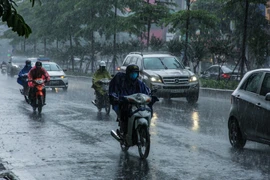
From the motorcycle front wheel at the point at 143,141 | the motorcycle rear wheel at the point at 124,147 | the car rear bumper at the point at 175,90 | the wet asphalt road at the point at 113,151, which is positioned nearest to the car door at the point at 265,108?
the wet asphalt road at the point at 113,151

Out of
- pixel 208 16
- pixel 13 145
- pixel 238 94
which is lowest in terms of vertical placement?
pixel 13 145

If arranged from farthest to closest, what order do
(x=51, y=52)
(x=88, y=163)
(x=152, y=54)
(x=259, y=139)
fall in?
(x=51, y=52), (x=152, y=54), (x=259, y=139), (x=88, y=163)

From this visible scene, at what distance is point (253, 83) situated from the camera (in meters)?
11.3

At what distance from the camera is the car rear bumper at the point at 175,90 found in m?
23.0

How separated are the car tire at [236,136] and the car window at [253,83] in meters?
0.66

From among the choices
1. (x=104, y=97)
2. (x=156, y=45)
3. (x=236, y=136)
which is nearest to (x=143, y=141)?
(x=236, y=136)

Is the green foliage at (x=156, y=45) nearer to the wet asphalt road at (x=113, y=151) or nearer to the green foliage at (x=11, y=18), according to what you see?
the wet asphalt road at (x=113, y=151)

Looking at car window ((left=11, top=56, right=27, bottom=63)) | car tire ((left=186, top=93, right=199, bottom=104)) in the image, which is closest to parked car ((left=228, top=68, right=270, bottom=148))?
car tire ((left=186, top=93, right=199, bottom=104))

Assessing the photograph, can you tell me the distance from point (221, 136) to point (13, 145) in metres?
4.38

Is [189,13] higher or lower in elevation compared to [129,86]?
higher

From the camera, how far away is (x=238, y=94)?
38.2 ft

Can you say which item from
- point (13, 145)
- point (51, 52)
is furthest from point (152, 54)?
point (51, 52)

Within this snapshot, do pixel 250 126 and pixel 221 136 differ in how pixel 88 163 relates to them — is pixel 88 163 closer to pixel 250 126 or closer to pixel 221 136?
pixel 250 126

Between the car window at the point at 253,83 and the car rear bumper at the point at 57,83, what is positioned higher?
the car window at the point at 253,83
